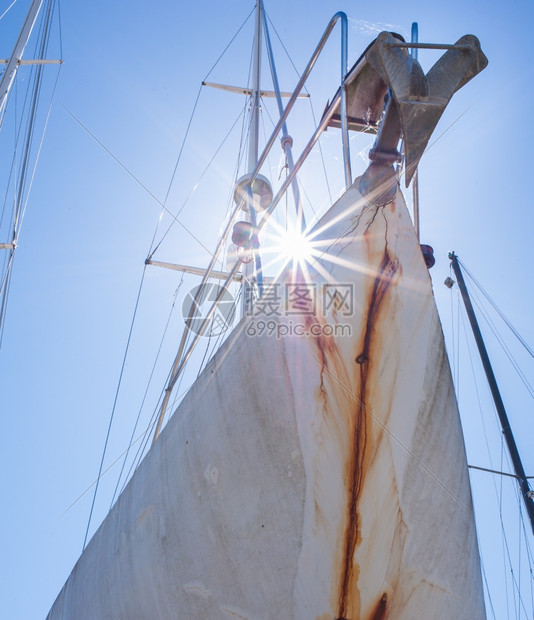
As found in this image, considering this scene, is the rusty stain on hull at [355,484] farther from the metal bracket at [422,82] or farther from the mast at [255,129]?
the mast at [255,129]

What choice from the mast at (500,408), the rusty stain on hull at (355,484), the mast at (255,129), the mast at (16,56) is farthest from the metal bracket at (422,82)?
the mast at (500,408)

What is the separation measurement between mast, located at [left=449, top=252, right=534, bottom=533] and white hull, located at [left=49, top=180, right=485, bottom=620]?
1070cm

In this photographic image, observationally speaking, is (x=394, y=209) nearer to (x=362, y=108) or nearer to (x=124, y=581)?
(x=362, y=108)

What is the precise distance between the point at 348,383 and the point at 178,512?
103 centimetres

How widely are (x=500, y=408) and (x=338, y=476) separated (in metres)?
11.5

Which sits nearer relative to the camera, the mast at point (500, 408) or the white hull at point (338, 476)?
the white hull at point (338, 476)

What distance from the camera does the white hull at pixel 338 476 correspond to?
1.92 m

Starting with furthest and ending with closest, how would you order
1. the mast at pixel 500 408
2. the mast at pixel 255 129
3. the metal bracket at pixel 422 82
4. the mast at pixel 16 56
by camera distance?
the mast at pixel 500 408 → the mast at pixel 16 56 → the mast at pixel 255 129 → the metal bracket at pixel 422 82

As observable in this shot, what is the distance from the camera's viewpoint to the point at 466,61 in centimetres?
194

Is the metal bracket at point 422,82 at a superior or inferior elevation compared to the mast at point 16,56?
inferior

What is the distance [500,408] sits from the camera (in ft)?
38.1

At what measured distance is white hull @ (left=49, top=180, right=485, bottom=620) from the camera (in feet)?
6.29

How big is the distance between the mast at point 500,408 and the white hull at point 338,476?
1070cm

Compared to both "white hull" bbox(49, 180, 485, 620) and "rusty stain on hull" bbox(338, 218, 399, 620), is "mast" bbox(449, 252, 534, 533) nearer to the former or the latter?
"white hull" bbox(49, 180, 485, 620)
